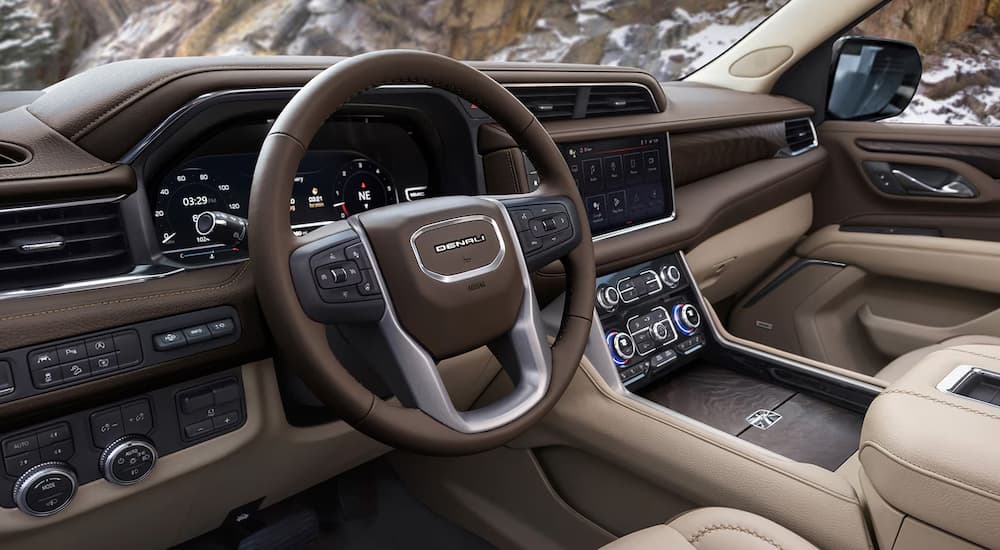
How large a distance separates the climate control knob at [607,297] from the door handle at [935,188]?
1.23 metres

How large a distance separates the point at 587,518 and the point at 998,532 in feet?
2.44

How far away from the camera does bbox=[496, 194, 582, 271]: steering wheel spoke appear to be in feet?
3.66

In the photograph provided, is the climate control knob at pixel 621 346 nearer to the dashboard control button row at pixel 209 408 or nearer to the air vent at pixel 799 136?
the dashboard control button row at pixel 209 408

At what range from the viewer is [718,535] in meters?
1.03

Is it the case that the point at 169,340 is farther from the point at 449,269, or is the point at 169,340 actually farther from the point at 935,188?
the point at 935,188

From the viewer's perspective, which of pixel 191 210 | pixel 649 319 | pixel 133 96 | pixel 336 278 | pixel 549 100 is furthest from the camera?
pixel 649 319

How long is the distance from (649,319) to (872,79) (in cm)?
141

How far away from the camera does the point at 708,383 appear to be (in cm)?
175

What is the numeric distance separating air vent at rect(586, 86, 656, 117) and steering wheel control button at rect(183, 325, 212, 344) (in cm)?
105

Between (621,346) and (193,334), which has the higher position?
(193,334)

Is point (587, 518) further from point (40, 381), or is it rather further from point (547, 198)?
point (40, 381)

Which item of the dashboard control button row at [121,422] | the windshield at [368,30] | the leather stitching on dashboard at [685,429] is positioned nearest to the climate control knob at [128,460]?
the dashboard control button row at [121,422]

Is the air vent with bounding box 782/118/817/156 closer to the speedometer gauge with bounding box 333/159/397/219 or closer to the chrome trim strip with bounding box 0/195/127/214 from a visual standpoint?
the speedometer gauge with bounding box 333/159/397/219

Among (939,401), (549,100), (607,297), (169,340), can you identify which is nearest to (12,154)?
(169,340)
